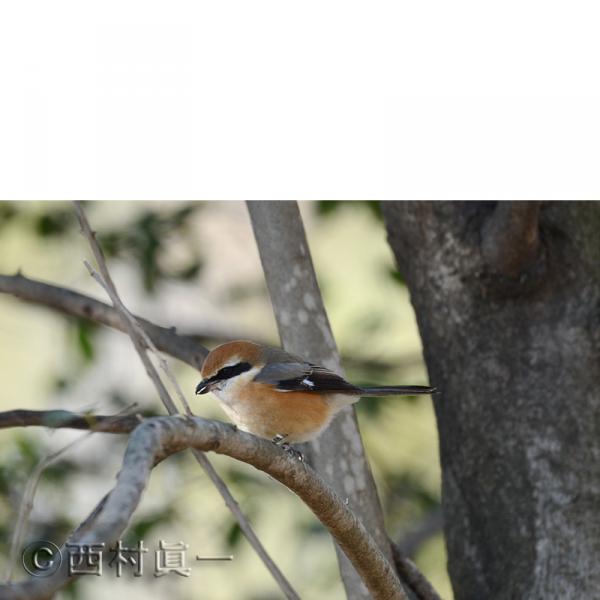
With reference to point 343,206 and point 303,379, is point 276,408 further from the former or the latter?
point 343,206

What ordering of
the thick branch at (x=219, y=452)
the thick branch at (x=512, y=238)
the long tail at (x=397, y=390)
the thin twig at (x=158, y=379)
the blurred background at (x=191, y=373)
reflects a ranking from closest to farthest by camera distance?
the thick branch at (x=219, y=452)
the thin twig at (x=158, y=379)
the long tail at (x=397, y=390)
the thick branch at (x=512, y=238)
the blurred background at (x=191, y=373)

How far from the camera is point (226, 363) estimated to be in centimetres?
177

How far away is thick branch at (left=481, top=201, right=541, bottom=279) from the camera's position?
1.81 metres

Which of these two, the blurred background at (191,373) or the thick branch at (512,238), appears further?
the blurred background at (191,373)

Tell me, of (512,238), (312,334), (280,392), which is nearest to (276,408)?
(280,392)

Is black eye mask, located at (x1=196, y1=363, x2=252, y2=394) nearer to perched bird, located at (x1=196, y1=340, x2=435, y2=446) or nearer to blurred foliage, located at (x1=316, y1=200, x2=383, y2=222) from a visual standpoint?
perched bird, located at (x1=196, y1=340, x2=435, y2=446)

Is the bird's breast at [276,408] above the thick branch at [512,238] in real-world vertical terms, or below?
below

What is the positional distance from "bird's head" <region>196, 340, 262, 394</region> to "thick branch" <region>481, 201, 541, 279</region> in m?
0.50

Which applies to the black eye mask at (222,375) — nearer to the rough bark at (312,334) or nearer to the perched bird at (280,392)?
the perched bird at (280,392)

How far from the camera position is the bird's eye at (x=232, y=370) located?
5.79ft

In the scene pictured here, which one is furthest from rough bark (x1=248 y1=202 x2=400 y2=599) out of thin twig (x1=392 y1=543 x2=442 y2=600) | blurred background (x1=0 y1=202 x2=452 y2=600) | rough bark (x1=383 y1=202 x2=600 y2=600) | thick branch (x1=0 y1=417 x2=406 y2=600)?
blurred background (x1=0 y1=202 x2=452 y2=600)

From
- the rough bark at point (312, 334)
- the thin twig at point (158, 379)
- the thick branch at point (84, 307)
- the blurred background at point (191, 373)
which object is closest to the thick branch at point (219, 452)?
the thin twig at point (158, 379)
